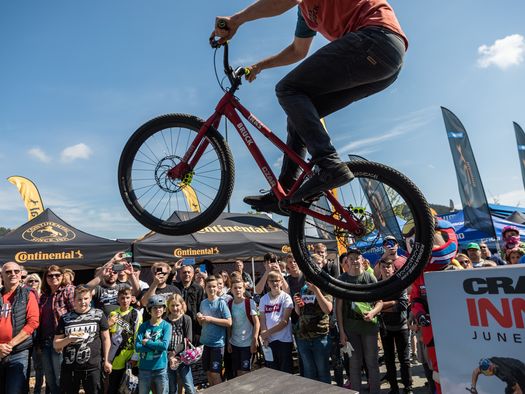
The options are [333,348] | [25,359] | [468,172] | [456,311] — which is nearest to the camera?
[456,311]

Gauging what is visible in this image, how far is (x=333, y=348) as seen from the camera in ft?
21.7

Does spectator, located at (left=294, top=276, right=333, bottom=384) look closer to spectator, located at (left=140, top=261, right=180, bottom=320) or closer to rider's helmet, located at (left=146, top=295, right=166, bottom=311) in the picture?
rider's helmet, located at (left=146, top=295, right=166, bottom=311)

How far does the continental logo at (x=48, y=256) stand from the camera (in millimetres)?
8345

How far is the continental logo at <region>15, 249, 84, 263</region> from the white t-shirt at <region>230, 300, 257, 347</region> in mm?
4355

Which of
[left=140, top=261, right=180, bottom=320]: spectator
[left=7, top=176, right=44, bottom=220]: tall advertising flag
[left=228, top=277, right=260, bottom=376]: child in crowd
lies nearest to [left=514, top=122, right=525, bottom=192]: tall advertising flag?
[left=228, top=277, right=260, bottom=376]: child in crowd

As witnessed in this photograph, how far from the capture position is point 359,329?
5926 mm

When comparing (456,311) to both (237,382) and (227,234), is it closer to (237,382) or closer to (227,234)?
(237,382)

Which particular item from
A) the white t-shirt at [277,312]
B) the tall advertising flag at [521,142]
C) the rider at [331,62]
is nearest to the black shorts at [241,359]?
the white t-shirt at [277,312]

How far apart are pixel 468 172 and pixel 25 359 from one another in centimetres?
1160

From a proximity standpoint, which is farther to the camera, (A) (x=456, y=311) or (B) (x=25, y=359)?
(B) (x=25, y=359)

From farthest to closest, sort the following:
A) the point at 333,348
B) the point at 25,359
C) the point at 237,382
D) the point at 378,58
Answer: the point at 333,348
the point at 25,359
the point at 237,382
the point at 378,58

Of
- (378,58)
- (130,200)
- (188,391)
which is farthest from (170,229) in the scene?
(188,391)

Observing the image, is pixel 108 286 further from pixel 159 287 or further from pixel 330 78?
pixel 330 78

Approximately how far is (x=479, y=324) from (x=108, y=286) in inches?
222
